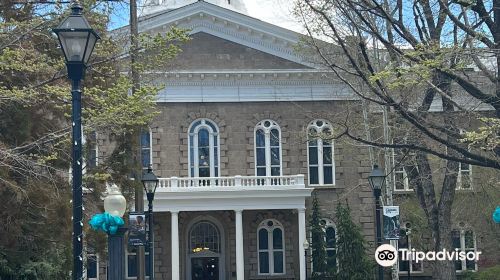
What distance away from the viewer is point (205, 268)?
3800cm

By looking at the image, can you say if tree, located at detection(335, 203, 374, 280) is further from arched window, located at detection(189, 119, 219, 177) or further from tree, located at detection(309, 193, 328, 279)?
arched window, located at detection(189, 119, 219, 177)

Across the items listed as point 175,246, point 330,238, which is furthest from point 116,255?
point 330,238

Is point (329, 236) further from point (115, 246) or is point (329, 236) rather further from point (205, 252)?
point (115, 246)

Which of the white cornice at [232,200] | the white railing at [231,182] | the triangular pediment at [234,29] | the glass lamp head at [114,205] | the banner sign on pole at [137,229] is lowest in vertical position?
the banner sign on pole at [137,229]

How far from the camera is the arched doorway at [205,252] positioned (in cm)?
3797

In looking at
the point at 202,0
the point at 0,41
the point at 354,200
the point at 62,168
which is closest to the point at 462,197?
the point at 354,200

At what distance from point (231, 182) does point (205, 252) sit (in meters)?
3.75

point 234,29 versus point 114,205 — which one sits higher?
point 234,29

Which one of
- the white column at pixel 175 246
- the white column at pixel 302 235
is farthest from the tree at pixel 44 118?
the white column at pixel 302 235

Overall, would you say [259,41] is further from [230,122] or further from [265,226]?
[265,226]

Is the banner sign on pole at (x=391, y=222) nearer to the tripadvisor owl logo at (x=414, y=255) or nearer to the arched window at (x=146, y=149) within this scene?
the tripadvisor owl logo at (x=414, y=255)

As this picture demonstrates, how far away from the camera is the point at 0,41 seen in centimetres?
1570

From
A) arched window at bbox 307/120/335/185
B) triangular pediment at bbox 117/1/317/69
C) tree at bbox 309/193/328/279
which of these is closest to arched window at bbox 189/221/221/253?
tree at bbox 309/193/328/279

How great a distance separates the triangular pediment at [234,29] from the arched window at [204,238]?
8140 millimetres
